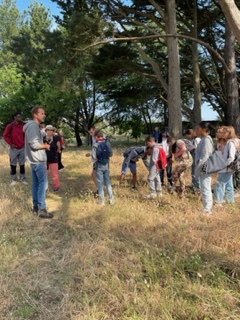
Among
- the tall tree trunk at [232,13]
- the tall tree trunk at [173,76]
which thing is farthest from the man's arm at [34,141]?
the tall tree trunk at [173,76]

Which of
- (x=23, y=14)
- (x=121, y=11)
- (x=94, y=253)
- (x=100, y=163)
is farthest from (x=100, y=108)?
(x=94, y=253)

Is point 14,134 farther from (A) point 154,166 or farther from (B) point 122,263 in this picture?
(B) point 122,263

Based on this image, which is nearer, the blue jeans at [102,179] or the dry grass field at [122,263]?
the dry grass field at [122,263]

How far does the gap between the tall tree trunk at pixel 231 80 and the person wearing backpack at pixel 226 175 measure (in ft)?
21.9

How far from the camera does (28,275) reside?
344 centimetres

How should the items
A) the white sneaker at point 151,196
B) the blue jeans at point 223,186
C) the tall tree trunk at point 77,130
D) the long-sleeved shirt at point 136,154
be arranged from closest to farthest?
the blue jeans at point 223,186 < the white sneaker at point 151,196 < the long-sleeved shirt at point 136,154 < the tall tree trunk at point 77,130

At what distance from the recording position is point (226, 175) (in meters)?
5.46

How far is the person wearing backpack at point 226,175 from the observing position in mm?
5262

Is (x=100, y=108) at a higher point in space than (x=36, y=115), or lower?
higher

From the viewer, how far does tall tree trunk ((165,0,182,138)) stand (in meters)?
11.3

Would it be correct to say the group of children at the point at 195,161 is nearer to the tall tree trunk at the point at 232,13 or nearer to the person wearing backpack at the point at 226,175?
the person wearing backpack at the point at 226,175

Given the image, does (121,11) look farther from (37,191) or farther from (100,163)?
(37,191)

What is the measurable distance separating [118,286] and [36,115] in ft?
10.4

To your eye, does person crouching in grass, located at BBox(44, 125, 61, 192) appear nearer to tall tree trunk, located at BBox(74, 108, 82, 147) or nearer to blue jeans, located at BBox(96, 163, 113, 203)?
blue jeans, located at BBox(96, 163, 113, 203)
